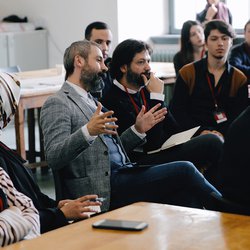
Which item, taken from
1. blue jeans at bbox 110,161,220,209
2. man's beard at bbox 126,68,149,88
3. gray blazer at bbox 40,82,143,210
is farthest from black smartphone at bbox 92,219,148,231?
man's beard at bbox 126,68,149,88

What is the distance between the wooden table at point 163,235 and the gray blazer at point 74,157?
101cm

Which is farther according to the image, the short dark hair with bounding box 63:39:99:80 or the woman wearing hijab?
the short dark hair with bounding box 63:39:99:80

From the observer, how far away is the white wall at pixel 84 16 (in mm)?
9781

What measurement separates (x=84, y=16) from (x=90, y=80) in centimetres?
656

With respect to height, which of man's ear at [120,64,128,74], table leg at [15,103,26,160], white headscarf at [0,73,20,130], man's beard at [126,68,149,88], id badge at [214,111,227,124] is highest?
white headscarf at [0,73,20,130]

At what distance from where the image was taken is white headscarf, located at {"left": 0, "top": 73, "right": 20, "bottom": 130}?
2734 millimetres

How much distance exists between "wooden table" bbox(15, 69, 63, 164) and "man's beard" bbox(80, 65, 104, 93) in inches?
76.7

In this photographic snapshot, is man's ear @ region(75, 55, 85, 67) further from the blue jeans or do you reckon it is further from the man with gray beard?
the blue jeans

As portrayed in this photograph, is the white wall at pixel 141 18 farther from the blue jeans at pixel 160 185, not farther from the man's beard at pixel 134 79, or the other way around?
the blue jeans at pixel 160 185

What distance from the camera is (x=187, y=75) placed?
5082 mm

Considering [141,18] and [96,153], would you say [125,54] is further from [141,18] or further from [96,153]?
[141,18]

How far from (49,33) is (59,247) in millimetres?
8787

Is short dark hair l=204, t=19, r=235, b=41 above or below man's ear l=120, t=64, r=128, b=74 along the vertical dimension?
above

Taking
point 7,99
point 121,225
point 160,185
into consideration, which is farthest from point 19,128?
point 121,225
